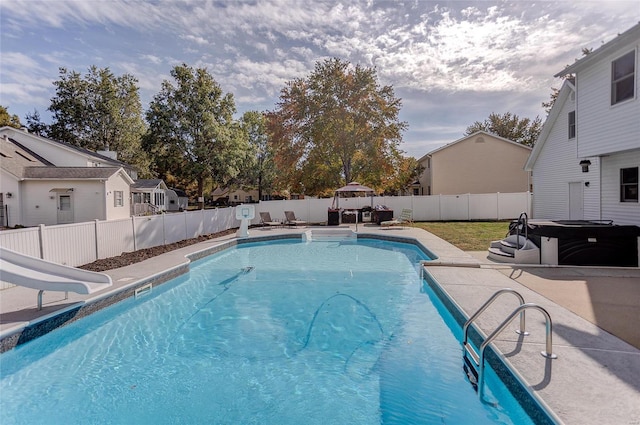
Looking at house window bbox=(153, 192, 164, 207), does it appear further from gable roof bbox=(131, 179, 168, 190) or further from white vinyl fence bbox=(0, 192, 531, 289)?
white vinyl fence bbox=(0, 192, 531, 289)

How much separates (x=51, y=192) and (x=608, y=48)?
Result: 25757mm

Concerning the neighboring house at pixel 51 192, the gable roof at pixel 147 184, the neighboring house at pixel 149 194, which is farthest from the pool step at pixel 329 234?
the gable roof at pixel 147 184

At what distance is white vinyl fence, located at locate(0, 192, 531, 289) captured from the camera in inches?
285

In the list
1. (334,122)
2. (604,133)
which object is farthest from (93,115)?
(604,133)

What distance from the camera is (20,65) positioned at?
13336 mm

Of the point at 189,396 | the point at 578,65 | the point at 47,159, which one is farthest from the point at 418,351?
the point at 47,159

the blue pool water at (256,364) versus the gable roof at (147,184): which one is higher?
the gable roof at (147,184)

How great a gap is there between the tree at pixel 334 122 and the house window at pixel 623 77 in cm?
1486

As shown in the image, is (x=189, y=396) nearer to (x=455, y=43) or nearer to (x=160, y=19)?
(x=160, y=19)

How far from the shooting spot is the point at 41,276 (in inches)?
200

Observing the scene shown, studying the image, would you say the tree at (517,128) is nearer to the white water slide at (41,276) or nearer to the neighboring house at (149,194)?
the neighboring house at (149,194)

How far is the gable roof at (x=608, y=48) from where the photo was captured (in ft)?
25.8

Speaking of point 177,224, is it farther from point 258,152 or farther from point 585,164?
point 258,152

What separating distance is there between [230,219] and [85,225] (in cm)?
954
